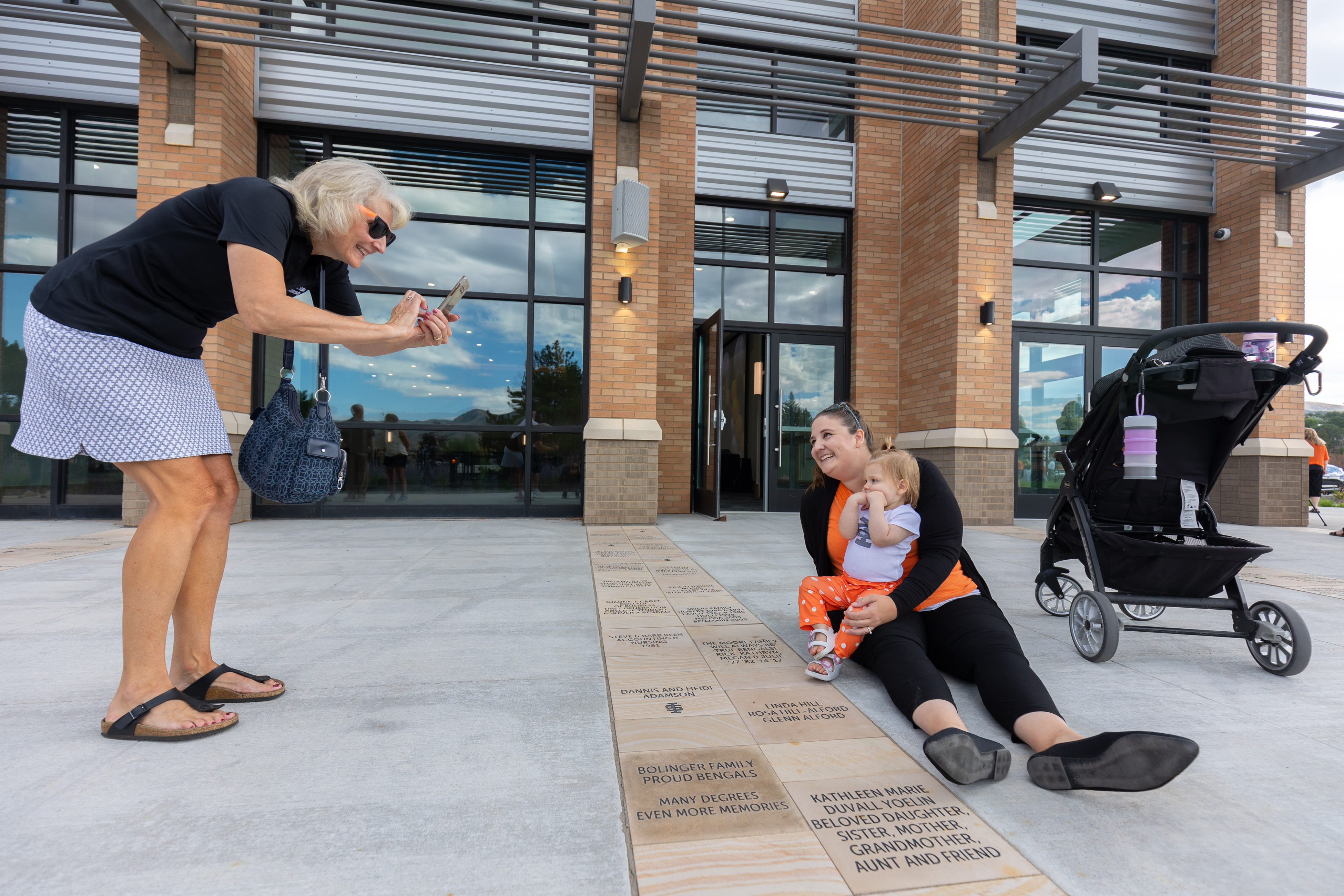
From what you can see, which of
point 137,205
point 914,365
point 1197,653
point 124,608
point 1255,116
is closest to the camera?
point 124,608

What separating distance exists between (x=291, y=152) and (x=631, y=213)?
4116 millimetres

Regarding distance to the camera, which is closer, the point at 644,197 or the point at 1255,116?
the point at 644,197

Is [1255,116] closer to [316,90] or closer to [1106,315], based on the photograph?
[1106,315]

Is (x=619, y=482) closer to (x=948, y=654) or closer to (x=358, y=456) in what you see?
(x=358, y=456)

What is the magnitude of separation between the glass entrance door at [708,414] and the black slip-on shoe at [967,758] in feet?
20.2

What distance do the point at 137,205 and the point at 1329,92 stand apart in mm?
12484

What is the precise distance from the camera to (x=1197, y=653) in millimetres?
2758

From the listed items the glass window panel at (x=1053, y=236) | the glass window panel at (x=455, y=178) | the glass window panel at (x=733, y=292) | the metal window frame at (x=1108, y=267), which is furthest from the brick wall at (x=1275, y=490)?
the glass window panel at (x=455, y=178)

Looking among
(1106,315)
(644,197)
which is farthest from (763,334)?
(1106,315)

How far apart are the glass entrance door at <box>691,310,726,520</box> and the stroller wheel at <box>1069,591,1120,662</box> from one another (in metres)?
5.19

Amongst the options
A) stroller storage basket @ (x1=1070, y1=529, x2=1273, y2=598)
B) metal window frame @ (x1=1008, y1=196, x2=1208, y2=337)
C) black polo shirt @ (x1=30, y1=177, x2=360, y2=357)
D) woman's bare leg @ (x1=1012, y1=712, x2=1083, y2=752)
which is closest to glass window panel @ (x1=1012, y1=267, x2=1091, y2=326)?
metal window frame @ (x1=1008, y1=196, x2=1208, y2=337)

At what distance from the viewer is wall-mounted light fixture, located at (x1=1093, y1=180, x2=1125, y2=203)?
8.45 meters

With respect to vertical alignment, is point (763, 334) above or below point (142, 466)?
above

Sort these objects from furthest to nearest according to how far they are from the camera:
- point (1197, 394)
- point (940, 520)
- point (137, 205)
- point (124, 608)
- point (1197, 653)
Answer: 1. point (137, 205)
2. point (1197, 653)
3. point (1197, 394)
4. point (940, 520)
5. point (124, 608)
